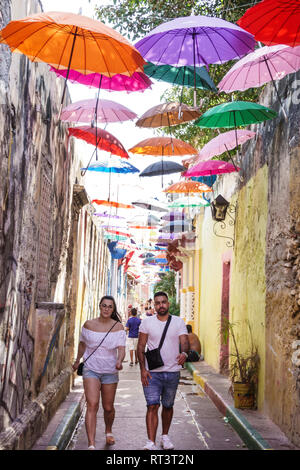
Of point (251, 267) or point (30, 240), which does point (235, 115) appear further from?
point (30, 240)

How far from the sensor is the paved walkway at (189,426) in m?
6.71

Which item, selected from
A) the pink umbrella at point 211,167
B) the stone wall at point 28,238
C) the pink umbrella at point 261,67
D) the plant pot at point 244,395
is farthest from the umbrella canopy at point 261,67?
the plant pot at point 244,395

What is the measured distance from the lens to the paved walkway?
671 centimetres

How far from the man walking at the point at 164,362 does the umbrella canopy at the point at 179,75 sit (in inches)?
113

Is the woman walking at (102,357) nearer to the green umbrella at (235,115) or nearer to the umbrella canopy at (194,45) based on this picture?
the green umbrella at (235,115)

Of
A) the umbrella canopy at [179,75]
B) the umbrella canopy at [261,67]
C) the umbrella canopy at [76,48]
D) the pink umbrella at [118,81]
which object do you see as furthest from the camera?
the umbrella canopy at [179,75]

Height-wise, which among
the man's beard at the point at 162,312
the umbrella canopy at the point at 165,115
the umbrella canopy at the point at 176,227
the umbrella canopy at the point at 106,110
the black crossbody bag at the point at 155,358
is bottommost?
the black crossbody bag at the point at 155,358

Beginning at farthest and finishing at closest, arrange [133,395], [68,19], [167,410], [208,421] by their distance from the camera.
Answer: [133,395]
[208,421]
[167,410]
[68,19]

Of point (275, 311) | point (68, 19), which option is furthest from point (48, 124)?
point (275, 311)

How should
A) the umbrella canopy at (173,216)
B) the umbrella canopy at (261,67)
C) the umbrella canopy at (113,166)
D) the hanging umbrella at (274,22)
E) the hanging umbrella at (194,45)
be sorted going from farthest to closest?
the umbrella canopy at (173,216)
the umbrella canopy at (113,166)
the umbrella canopy at (261,67)
the hanging umbrella at (194,45)
the hanging umbrella at (274,22)

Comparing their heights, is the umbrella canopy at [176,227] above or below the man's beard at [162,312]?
above
